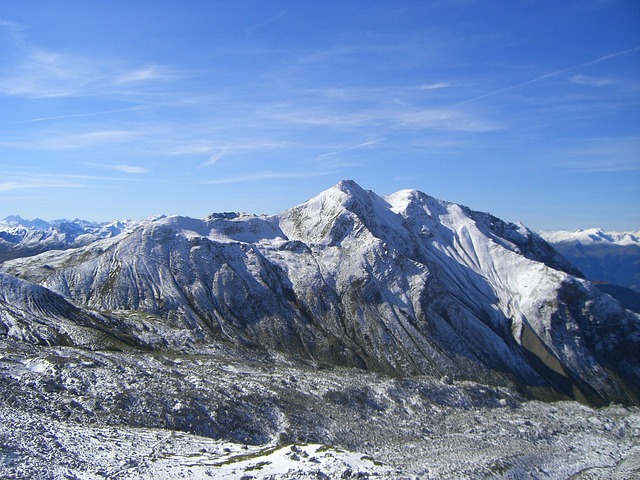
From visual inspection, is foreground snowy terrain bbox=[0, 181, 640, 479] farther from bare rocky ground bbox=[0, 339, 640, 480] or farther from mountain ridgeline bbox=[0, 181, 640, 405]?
mountain ridgeline bbox=[0, 181, 640, 405]

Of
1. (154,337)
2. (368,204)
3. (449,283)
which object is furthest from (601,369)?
(154,337)

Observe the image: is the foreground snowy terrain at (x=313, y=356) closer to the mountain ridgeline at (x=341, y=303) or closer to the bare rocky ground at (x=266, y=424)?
the bare rocky ground at (x=266, y=424)

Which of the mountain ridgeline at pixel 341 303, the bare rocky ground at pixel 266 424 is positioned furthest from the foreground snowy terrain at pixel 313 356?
the mountain ridgeline at pixel 341 303

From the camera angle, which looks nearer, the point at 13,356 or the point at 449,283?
the point at 13,356

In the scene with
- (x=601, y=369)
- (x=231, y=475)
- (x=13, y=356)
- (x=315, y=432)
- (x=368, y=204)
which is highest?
(x=368, y=204)

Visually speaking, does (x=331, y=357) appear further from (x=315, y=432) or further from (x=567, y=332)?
(x=567, y=332)

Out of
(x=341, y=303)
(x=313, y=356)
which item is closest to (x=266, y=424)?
(x=313, y=356)

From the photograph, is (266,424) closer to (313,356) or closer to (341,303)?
(313,356)
